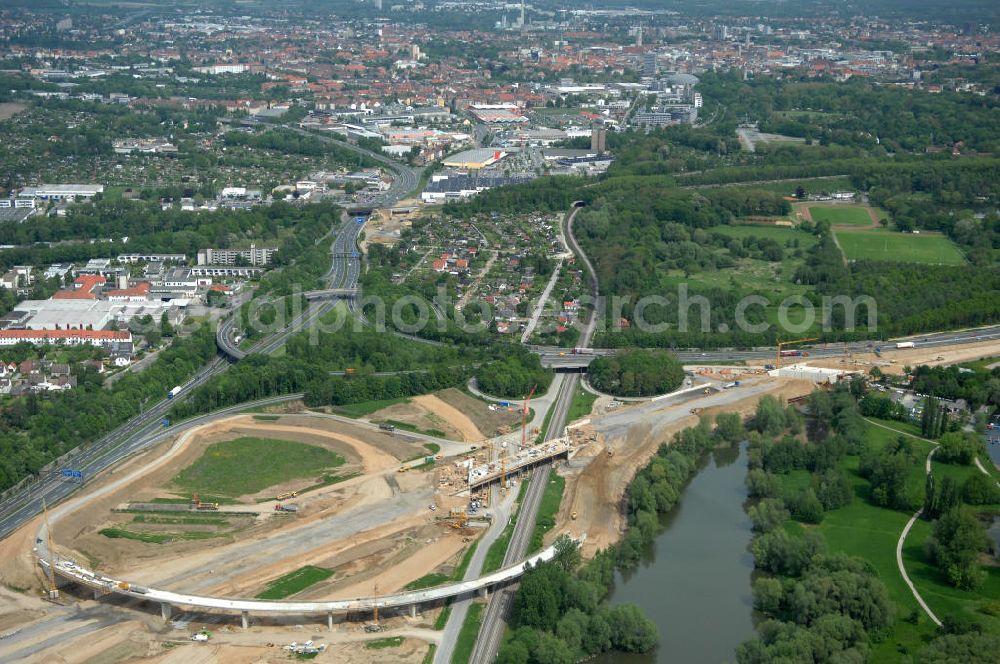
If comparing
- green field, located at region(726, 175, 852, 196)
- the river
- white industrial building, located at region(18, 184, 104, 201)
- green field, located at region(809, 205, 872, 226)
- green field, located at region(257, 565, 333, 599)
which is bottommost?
the river

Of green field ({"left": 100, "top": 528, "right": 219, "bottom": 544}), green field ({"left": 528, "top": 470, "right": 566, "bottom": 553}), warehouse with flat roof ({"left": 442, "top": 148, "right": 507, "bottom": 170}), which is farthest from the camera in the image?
warehouse with flat roof ({"left": 442, "top": 148, "right": 507, "bottom": 170})

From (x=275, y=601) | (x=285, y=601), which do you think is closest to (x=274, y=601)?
(x=275, y=601)

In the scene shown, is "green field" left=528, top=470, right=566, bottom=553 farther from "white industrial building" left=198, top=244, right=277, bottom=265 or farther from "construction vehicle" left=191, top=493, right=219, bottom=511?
"white industrial building" left=198, top=244, right=277, bottom=265

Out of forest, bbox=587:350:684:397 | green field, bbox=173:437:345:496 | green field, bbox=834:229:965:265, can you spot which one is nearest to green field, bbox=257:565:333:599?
green field, bbox=173:437:345:496

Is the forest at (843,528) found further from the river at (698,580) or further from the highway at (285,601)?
the highway at (285,601)

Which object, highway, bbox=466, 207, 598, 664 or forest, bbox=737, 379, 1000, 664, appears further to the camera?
highway, bbox=466, 207, 598, 664

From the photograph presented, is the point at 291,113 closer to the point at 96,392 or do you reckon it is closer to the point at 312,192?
the point at 312,192

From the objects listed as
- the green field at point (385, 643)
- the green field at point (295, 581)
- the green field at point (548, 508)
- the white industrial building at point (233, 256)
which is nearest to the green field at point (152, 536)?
the green field at point (295, 581)
